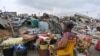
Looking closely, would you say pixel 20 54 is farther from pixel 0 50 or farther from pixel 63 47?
pixel 63 47

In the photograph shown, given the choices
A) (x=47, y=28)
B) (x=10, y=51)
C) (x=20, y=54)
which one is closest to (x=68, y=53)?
(x=20, y=54)

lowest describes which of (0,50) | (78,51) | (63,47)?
(0,50)

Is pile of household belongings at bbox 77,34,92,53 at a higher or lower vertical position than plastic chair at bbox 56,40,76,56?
lower

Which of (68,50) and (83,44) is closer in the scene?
(68,50)

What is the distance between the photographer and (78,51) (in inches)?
297

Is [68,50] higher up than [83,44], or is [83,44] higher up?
[68,50]

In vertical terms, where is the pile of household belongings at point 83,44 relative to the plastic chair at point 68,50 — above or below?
below

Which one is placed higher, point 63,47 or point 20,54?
point 63,47

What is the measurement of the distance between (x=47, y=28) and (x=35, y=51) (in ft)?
16.0

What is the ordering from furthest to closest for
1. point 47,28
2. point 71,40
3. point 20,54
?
point 47,28, point 20,54, point 71,40

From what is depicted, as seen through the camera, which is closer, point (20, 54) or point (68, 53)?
point (68, 53)

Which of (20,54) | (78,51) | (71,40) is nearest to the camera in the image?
(71,40)

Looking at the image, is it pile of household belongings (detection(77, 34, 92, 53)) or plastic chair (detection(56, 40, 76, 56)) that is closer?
plastic chair (detection(56, 40, 76, 56))

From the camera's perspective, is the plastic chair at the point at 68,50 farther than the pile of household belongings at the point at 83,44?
No
